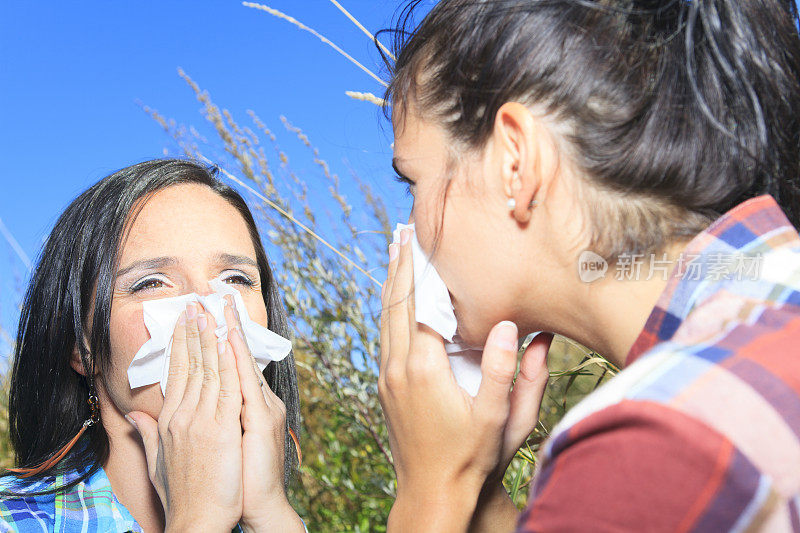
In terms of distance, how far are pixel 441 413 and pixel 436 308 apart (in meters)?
0.22

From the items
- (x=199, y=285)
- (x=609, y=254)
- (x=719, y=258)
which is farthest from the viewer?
(x=199, y=285)

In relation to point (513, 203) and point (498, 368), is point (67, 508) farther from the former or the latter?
point (513, 203)

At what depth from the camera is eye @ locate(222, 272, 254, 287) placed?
6.07 ft

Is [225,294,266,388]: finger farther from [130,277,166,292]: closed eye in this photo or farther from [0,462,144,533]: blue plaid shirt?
[0,462,144,533]: blue plaid shirt

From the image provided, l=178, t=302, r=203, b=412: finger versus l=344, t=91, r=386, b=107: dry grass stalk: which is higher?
l=344, t=91, r=386, b=107: dry grass stalk

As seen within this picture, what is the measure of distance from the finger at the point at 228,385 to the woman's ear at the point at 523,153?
0.85 metres

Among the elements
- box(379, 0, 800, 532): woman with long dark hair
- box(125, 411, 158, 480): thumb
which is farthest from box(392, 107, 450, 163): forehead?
box(125, 411, 158, 480): thumb

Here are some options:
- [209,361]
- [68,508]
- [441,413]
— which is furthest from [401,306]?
[68,508]

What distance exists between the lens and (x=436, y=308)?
1.42 metres

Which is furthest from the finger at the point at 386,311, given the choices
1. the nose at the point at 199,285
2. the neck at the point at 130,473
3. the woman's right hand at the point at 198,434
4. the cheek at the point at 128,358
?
the neck at the point at 130,473

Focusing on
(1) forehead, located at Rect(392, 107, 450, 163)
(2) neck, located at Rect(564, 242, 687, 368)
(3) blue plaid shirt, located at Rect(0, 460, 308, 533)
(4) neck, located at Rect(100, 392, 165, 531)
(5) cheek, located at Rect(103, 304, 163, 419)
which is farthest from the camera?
(4) neck, located at Rect(100, 392, 165, 531)

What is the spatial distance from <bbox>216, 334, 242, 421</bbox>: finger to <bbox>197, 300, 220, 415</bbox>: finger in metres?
0.01

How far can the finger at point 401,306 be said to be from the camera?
1.50 metres

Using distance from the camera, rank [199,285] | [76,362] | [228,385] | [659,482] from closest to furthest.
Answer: [659,482]
[228,385]
[199,285]
[76,362]
